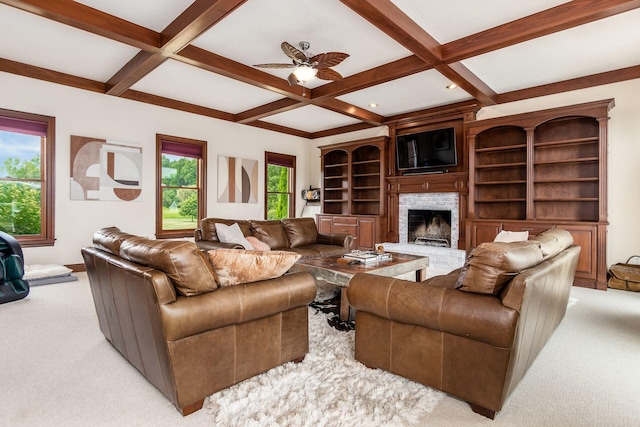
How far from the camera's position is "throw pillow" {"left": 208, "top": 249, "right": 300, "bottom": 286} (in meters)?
1.86

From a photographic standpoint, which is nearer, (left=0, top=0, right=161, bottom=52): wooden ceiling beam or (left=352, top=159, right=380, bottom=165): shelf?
(left=0, top=0, right=161, bottom=52): wooden ceiling beam

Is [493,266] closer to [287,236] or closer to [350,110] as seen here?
[287,236]

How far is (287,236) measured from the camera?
4.92 metres

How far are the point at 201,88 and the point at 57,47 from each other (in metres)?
1.76

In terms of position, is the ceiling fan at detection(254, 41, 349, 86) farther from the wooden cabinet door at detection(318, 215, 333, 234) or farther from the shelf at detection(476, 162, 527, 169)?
the wooden cabinet door at detection(318, 215, 333, 234)

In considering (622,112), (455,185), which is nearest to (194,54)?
(455,185)

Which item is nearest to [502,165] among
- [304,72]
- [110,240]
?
[304,72]

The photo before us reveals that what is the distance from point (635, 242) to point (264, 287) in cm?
498

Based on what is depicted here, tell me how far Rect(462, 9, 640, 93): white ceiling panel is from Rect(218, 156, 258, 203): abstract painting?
439cm

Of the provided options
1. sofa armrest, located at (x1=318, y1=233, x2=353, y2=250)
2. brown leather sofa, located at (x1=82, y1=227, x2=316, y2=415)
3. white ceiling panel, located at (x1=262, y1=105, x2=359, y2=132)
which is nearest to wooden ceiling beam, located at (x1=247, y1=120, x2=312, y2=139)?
white ceiling panel, located at (x1=262, y1=105, x2=359, y2=132)

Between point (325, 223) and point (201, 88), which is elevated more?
point (201, 88)

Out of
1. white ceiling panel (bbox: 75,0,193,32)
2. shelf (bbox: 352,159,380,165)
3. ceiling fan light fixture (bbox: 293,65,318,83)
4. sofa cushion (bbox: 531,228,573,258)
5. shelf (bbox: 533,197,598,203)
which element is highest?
white ceiling panel (bbox: 75,0,193,32)

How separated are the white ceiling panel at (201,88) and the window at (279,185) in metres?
1.60

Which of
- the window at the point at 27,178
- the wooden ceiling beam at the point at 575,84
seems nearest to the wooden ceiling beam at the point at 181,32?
the window at the point at 27,178
